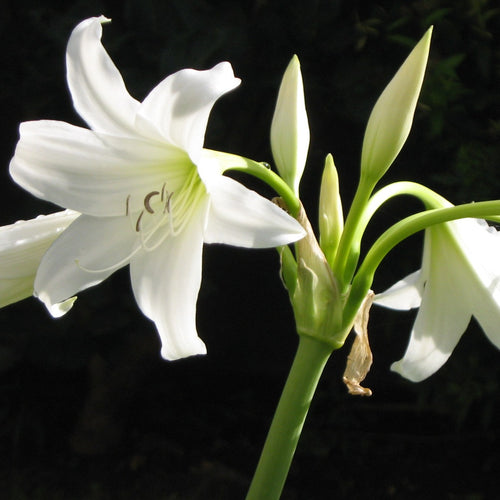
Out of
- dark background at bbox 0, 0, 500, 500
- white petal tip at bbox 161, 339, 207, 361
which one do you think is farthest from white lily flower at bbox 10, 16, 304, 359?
dark background at bbox 0, 0, 500, 500

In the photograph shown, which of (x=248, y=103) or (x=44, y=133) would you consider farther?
(x=248, y=103)

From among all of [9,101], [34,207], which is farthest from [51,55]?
[34,207]

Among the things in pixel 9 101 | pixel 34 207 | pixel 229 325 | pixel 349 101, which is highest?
pixel 349 101

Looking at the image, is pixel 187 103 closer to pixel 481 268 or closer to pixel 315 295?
pixel 315 295

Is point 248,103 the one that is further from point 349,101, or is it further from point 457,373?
point 457,373

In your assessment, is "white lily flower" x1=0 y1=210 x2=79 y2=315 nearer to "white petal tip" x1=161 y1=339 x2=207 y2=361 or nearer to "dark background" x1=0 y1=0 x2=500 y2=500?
"white petal tip" x1=161 y1=339 x2=207 y2=361

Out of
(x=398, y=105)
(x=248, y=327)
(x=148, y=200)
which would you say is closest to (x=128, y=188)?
(x=148, y=200)

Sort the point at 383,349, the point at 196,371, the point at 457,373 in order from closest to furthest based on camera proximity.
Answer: the point at 457,373, the point at 383,349, the point at 196,371
